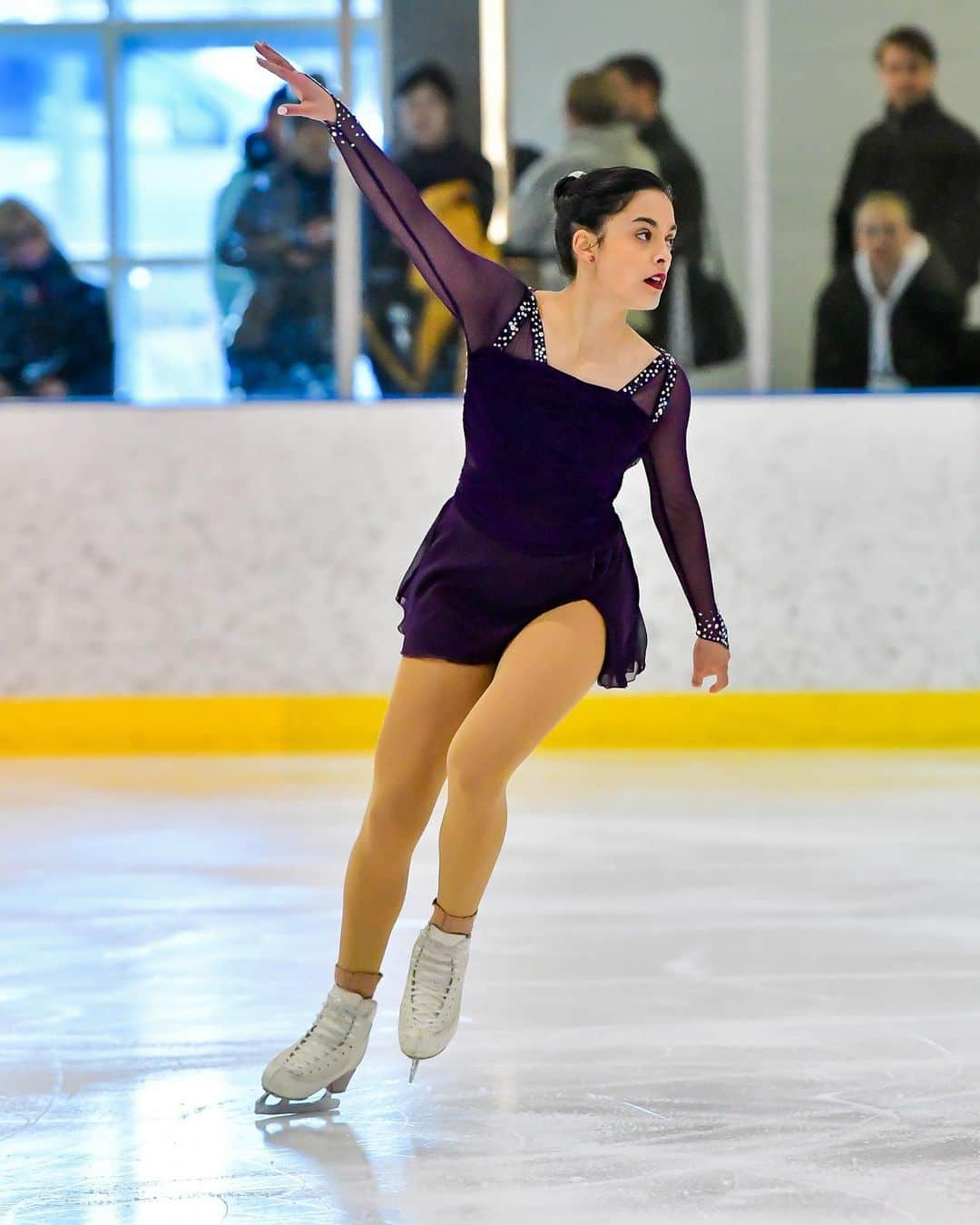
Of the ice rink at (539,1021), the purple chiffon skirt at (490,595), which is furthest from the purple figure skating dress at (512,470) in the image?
the ice rink at (539,1021)

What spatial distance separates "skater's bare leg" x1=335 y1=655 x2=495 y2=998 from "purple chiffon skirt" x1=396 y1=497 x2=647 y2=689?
0.10 feet

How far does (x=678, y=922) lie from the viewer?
12.1ft

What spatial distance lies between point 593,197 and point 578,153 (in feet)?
15.6

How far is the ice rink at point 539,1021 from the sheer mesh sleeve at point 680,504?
25.3 inches

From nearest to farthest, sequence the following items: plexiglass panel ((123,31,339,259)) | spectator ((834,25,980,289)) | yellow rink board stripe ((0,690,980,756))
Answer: yellow rink board stripe ((0,690,980,756)) < spectator ((834,25,980,289)) < plexiglass panel ((123,31,339,259))

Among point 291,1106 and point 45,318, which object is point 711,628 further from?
point 45,318

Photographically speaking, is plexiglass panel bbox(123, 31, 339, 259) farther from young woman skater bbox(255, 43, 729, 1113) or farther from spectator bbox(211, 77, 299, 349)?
young woman skater bbox(255, 43, 729, 1113)

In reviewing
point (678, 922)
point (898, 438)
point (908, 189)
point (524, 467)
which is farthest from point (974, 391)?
point (524, 467)

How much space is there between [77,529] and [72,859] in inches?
94.3

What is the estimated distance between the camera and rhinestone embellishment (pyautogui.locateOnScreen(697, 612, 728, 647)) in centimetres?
266

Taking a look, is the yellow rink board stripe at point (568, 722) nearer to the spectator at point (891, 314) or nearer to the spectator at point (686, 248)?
the spectator at point (891, 314)

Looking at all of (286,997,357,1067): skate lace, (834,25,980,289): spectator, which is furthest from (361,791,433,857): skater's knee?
(834,25,980,289): spectator

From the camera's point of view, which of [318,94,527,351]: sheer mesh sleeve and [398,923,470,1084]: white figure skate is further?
[318,94,527,351]: sheer mesh sleeve

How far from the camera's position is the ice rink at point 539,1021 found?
213cm
